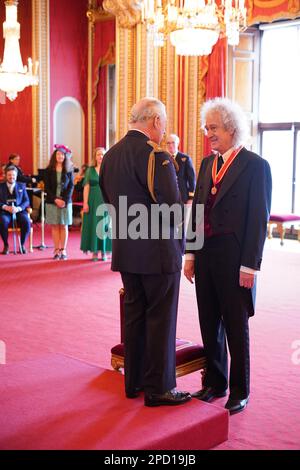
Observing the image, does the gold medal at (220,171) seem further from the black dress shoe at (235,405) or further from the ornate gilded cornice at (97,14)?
the ornate gilded cornice at (97,14)

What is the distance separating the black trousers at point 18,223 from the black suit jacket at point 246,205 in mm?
6710

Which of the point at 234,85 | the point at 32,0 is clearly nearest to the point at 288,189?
the point at 234,85

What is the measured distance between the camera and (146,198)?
3.24 meters

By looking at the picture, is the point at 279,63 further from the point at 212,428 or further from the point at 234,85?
the point at 212,428

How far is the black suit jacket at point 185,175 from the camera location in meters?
8.07

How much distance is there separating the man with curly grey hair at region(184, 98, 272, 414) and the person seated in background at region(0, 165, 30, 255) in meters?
6.47

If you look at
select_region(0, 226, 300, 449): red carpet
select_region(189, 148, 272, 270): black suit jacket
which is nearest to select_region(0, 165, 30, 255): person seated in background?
select_region(0, 226, 300, 449): red carpet

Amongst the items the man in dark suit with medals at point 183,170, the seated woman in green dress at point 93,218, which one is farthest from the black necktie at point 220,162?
the seated woman in green dress at point 93,218

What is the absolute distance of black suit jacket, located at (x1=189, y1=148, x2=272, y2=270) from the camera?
3453mm

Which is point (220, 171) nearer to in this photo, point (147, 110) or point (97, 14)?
point (147, 110)

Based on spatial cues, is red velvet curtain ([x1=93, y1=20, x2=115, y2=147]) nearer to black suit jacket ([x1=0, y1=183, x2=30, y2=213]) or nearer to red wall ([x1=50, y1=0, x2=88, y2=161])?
red wall ([x1=50, y1=0, x2=88, y2=161])

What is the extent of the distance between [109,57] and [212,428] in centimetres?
1208

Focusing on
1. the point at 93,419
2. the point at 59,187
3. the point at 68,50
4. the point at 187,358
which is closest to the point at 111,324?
the point at 187,358

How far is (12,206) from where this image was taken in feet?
32.0
